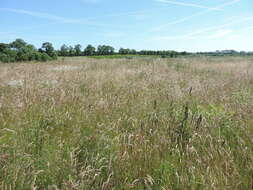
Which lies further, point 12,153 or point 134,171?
point 12,153

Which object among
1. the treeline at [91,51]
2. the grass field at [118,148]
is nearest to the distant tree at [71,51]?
the treeline at [91,51]

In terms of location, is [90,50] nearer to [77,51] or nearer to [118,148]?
[77,51]

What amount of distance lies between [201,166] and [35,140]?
176 cm

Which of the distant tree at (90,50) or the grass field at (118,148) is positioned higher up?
the distant tree at (90,50)

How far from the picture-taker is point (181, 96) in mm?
4113

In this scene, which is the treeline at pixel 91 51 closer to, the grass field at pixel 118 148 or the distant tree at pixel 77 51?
the distant tree at pixel 77 51

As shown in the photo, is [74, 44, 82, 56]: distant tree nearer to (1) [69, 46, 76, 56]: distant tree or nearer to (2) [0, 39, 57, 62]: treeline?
(1) [69, 46, 76, 56]: distant tree

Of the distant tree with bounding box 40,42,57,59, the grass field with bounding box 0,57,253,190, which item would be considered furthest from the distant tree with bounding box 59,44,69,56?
the grass field with bounding box 0,57,253,190

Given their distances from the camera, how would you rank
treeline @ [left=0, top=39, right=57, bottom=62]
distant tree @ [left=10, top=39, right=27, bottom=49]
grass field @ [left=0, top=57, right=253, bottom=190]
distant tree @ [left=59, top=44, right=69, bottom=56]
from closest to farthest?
1. grass field @ [left=0, top=57, right=253, bottom=190]
2. treeline @ [left=0, top=39, right=57, bottom=62]
3. distant tree @ [left=10, top=39, right=27, bottom=49]
4. distant tree @ [left=59, top=44, right=69, bottom=56]

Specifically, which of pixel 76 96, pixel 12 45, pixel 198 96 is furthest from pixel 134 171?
pixel 12 45

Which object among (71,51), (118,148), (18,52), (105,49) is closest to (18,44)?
(18,52)

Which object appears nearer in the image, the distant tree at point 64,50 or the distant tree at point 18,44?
the distant tree at point 18,44

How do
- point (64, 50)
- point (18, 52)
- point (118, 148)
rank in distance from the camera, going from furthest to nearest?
point (64, 50) → point (18, 52) → point (118, 148)

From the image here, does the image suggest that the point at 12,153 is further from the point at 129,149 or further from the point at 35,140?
the point at 129,149
